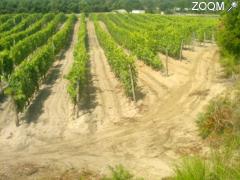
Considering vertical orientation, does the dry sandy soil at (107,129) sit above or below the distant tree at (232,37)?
below

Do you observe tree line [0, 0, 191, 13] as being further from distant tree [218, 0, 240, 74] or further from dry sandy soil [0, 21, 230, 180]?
distant tree [218, 0, 240, 74]

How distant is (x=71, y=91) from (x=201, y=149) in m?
8.04

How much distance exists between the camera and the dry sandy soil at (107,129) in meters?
16.6

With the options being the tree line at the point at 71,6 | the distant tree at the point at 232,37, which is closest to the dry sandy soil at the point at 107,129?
the distant tree at the point at 232,37

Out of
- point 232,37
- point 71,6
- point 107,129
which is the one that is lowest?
point 107,129

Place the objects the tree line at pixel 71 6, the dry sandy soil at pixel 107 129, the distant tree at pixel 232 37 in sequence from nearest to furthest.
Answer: the dry sandy soil at pixel 107 129, the distant tree at pixel 232 37, the tree line at pixel 71 6

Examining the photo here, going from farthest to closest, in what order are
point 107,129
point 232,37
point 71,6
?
point 71,6 < point 232,37 < point 107,129

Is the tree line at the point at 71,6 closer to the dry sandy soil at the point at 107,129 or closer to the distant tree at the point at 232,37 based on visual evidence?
the dry sandy soil at the point at 107,129

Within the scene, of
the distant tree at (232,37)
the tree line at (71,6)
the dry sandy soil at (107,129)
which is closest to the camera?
the dry sandy soil at (107,129)

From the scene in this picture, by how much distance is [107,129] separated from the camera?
69.7 feet

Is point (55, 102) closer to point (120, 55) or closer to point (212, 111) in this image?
point (120, 55)

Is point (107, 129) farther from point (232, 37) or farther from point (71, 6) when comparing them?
point (71, 6)

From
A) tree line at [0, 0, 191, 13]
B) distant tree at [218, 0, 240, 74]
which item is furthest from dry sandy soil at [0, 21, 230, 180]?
tree line at [0, 0, 191, 13]

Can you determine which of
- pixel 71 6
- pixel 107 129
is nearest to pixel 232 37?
pixel 107 129
